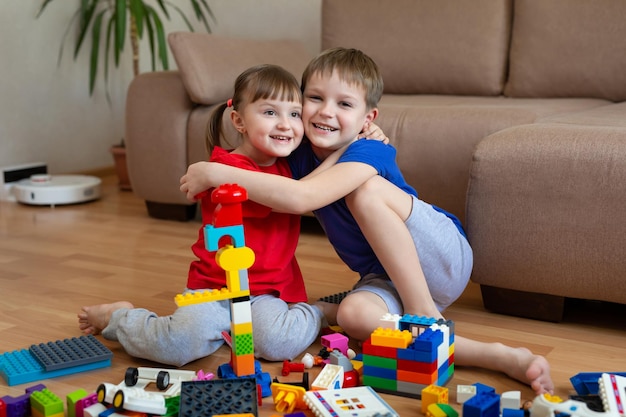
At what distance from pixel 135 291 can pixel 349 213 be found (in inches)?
23.8

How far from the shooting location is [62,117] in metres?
3.28

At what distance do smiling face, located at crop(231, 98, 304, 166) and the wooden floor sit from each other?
1.26 ft

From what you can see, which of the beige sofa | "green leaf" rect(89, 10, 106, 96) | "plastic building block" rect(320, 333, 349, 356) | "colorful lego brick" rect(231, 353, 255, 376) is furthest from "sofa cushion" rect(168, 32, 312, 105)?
"colorful lego brick" rect(231, 353, 255, 376)

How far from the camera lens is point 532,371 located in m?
1.17

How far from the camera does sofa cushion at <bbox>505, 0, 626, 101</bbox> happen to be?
2270 mm

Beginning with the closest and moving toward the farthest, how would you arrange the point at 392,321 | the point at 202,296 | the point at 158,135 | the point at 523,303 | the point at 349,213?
the point at 202,296
the point at 392,321
the point at 349,213
the point at 523,303
the point at 158,135

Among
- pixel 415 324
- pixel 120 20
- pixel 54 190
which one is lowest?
pixel 54 190

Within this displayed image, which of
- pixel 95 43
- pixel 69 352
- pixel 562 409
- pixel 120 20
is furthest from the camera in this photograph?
pixel 95 43

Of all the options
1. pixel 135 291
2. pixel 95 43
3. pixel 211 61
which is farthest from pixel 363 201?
pixel 95 43

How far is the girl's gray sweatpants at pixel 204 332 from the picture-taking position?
1300 millimetres

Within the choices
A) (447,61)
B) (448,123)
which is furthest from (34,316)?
(447,61)

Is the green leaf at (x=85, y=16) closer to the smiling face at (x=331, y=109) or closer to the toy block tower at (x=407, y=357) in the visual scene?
the smiling face at (x=331, y=109)

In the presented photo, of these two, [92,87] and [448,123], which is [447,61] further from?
[92,87]

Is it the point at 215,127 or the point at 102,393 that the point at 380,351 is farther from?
the point at 215,127
